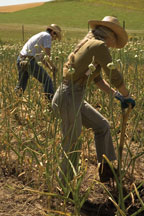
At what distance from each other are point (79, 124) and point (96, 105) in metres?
1.88

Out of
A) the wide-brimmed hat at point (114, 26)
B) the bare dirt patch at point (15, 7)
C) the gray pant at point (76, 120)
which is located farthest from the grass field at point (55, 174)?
the bare dirt patch at point (15, 7)

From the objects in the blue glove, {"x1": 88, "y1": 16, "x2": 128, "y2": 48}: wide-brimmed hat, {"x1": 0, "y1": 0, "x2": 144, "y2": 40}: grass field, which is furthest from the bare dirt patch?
the blue glove

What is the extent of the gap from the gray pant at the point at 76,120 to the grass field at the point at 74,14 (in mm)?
31946

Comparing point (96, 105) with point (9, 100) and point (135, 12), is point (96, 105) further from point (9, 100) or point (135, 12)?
point (135, 12)

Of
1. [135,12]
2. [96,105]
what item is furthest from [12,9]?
[96,105]

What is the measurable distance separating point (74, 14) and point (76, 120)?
140 ft

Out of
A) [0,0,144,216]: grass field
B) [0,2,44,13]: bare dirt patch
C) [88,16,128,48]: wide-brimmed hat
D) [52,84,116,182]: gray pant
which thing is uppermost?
[0,2,44,13]: bare dirt patch

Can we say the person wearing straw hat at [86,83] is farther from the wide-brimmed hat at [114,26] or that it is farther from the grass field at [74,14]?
the grass field at [74,14]

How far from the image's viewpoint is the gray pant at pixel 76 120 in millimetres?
2336

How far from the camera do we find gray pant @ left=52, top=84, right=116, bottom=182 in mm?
2336

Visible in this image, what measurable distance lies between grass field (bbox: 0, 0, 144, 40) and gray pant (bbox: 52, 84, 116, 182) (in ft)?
105

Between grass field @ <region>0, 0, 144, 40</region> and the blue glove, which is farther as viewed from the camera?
grass field @ <region>0, 0, 144, 40</region>

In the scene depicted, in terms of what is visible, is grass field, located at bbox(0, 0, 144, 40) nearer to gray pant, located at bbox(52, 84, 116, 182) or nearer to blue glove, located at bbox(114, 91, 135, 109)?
gray pant, located at bbox(52, 84, 116, 182)

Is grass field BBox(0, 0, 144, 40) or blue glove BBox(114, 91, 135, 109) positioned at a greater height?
grass field BBox(0, 0, 144, 40)
